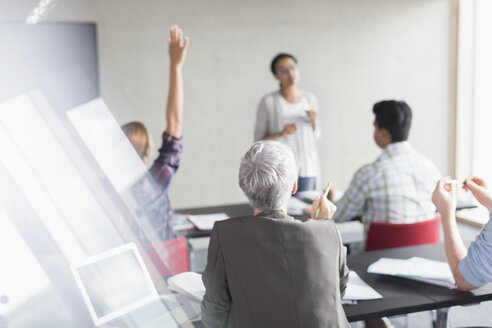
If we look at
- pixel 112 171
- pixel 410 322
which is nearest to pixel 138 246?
pixel 112 171

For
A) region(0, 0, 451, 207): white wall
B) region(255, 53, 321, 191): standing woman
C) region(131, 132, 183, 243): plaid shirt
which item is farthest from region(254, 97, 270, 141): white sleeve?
region(131, 132, 183, 243): plaid shirt

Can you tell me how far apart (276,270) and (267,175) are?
0.23m

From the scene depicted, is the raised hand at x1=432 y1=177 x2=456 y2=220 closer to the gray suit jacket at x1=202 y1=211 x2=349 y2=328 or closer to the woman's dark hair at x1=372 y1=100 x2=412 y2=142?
the gray suit jacket at x1=202 y1=211 x2=349 y2=328

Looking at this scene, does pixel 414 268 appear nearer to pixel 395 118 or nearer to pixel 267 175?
pixel 267 175

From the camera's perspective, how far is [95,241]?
114 centimetres

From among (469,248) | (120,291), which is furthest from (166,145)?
(469,248)

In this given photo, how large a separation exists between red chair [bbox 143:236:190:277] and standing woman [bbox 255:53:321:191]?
190cm

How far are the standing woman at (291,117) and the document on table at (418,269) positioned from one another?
1952mm

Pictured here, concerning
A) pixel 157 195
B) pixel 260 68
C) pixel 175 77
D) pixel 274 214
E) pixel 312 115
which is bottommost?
pixel 312 115

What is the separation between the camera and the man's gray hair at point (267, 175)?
4.02 feet

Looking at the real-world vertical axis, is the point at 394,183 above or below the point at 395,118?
below

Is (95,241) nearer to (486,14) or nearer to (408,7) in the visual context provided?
(408,7)

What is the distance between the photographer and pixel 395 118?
2.43 meters

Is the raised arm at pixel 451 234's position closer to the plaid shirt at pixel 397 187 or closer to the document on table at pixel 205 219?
the plaid shirt at pixel 397 187
